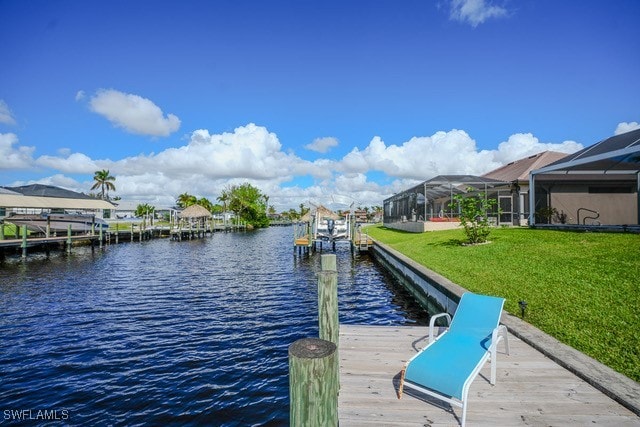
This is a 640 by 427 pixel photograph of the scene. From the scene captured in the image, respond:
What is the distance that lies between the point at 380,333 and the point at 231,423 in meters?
2.73

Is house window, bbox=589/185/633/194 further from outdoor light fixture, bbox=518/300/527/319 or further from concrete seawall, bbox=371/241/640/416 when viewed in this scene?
outdoor light fixture, bbox=518/300/527/319

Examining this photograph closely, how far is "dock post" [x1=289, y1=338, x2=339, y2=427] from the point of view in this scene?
7.13ft

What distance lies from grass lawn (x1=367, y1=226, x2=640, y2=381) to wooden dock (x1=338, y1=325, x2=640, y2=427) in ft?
2.64

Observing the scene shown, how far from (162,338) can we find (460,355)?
6.90m

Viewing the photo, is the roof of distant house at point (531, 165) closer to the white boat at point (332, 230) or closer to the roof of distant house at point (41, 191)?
the white boat at point (332, 230)

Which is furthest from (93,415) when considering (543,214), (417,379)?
(543,214)

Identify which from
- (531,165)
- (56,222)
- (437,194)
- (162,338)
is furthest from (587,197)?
(56,222)

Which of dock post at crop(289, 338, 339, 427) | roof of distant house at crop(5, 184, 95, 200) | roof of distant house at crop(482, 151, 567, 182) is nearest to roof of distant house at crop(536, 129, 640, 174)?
roof of distant house at crop(482, 151, 567, 182)

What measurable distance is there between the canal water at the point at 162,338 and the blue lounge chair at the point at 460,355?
2238 mm

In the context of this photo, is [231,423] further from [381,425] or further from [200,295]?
[200,295]

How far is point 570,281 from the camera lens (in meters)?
8.07

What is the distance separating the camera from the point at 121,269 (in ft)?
61.8

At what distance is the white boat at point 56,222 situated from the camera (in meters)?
26.7

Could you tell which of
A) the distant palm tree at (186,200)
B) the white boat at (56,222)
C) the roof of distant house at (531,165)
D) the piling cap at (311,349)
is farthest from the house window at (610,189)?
the distant palm tree at (186,200)
